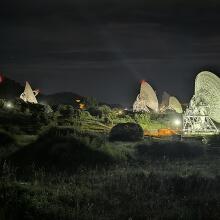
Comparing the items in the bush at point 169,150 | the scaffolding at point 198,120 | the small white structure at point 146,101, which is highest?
the small white structure at point 146,101

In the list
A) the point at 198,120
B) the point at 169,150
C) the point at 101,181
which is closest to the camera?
the point at 101,181

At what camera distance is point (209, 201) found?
1767cm

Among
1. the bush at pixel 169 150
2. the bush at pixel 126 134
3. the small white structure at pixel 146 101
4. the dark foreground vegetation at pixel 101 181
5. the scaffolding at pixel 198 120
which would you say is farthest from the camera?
the small white structure at pixel 146 101

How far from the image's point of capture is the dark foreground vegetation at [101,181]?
50.2 ft

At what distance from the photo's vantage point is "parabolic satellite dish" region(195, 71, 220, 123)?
55219 mm

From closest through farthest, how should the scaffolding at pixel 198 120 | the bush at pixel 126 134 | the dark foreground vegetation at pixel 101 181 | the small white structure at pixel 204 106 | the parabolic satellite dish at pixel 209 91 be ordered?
the dark foreground vegetation at pixel 101 181 → the bush at pixel 126 134 → the parabolic satellite dish at pixel 209 91 → the small white structure at pixel 204 106 → the scaffolding at pixel 198 120

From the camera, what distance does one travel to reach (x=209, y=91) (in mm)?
57594

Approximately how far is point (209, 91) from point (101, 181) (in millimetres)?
38950

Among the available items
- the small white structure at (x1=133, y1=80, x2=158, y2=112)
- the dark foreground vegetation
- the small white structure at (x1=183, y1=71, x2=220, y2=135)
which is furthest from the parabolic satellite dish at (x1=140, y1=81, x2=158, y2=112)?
the dark foreground vegetation

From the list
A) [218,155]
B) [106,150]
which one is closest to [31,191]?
[106,150]

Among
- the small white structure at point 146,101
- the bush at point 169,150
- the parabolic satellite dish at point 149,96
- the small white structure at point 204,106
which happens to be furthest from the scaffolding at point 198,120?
the small white structure at point 146,101

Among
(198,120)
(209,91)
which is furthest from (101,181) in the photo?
Answer: (198,120)

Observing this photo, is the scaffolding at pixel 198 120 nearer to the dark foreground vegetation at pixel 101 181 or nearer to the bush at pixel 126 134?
the bush at pixel 126 134

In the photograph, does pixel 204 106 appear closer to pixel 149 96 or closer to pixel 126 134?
pixel 126 134
